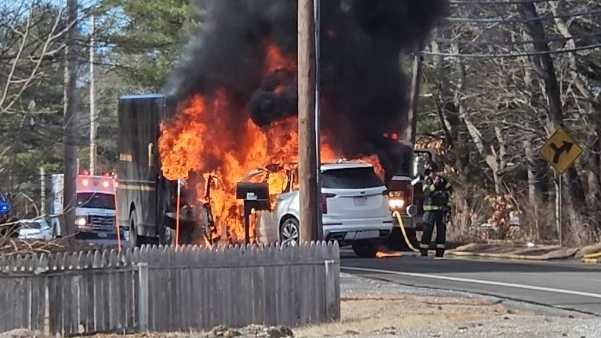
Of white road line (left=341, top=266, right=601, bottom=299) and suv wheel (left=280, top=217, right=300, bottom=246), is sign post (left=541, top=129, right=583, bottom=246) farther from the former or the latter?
suv wheel (left=280, top=217, right=300, bottom=246)

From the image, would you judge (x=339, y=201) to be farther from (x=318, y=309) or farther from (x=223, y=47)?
(x=318, y=309)

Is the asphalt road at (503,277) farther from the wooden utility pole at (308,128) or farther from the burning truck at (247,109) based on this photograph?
the wooden utility pole at (308,128)

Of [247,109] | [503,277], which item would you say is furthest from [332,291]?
[247,109]

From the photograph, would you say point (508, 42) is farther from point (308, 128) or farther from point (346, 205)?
point (308, 128)

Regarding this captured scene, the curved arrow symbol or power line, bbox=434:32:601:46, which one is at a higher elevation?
power line, bbox=434:32:601:46

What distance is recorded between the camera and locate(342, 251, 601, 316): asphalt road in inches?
615

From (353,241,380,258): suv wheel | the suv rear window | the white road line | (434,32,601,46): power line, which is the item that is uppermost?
(434,32,601,46): power line

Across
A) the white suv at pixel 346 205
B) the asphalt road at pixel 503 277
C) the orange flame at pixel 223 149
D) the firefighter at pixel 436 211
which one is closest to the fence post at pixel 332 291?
the asphalt road at pixel 503 277

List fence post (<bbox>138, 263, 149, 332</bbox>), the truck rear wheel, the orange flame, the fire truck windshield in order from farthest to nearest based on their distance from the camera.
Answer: the fire truck windshield
the truck rear wheel
the orange flame
fence post (<bbox>138, 263, 149, 332</bbox>)

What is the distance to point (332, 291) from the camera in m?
13.1

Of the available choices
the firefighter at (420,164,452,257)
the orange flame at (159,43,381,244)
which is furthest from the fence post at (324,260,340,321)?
the firefighter at (420,164,452,257)

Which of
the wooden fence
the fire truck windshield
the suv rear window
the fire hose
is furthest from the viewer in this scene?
the fire truck windshield

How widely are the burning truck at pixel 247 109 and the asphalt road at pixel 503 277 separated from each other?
8.42 feet

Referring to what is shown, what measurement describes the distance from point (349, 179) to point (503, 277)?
13.0 feet
